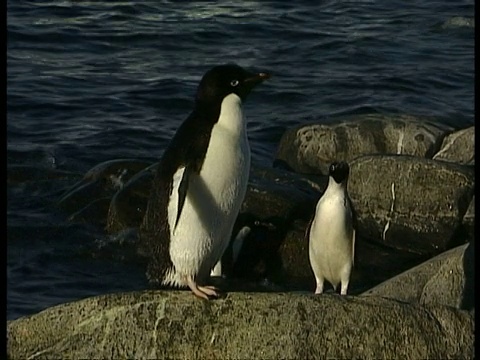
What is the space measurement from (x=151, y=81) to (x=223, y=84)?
11.6 meters

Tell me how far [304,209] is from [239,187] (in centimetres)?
385

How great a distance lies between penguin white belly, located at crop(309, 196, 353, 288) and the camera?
10.4 metres

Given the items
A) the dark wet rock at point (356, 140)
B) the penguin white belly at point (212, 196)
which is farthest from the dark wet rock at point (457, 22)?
the penguin white belly at point (212, 196)

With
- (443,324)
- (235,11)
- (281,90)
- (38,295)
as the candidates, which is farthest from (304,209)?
(235,11)

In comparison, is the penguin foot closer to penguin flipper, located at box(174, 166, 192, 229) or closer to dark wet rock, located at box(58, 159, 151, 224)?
penguin flipper, located at box(174, 166, 192, 229)

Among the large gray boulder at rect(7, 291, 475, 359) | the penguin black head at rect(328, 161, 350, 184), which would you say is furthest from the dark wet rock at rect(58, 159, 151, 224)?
the large gray boulder at rect(7, 291, 475, 359)

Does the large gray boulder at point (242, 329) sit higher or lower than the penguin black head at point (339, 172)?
higher

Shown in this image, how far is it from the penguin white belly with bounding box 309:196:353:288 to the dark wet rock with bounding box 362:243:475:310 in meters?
0.70

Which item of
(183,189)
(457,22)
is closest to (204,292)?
(183,189)

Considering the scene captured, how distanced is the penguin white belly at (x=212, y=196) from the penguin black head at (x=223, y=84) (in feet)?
0.20

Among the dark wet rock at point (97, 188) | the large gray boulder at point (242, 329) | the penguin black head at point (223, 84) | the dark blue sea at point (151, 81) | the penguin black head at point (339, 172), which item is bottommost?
the dark blue sea at point (151, 81)

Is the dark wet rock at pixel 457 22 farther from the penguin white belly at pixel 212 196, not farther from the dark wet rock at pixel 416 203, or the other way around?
the penguin white belly at pixel 212 196

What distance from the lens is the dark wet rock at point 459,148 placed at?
14.0 meters

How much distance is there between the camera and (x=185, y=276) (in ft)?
26.2
